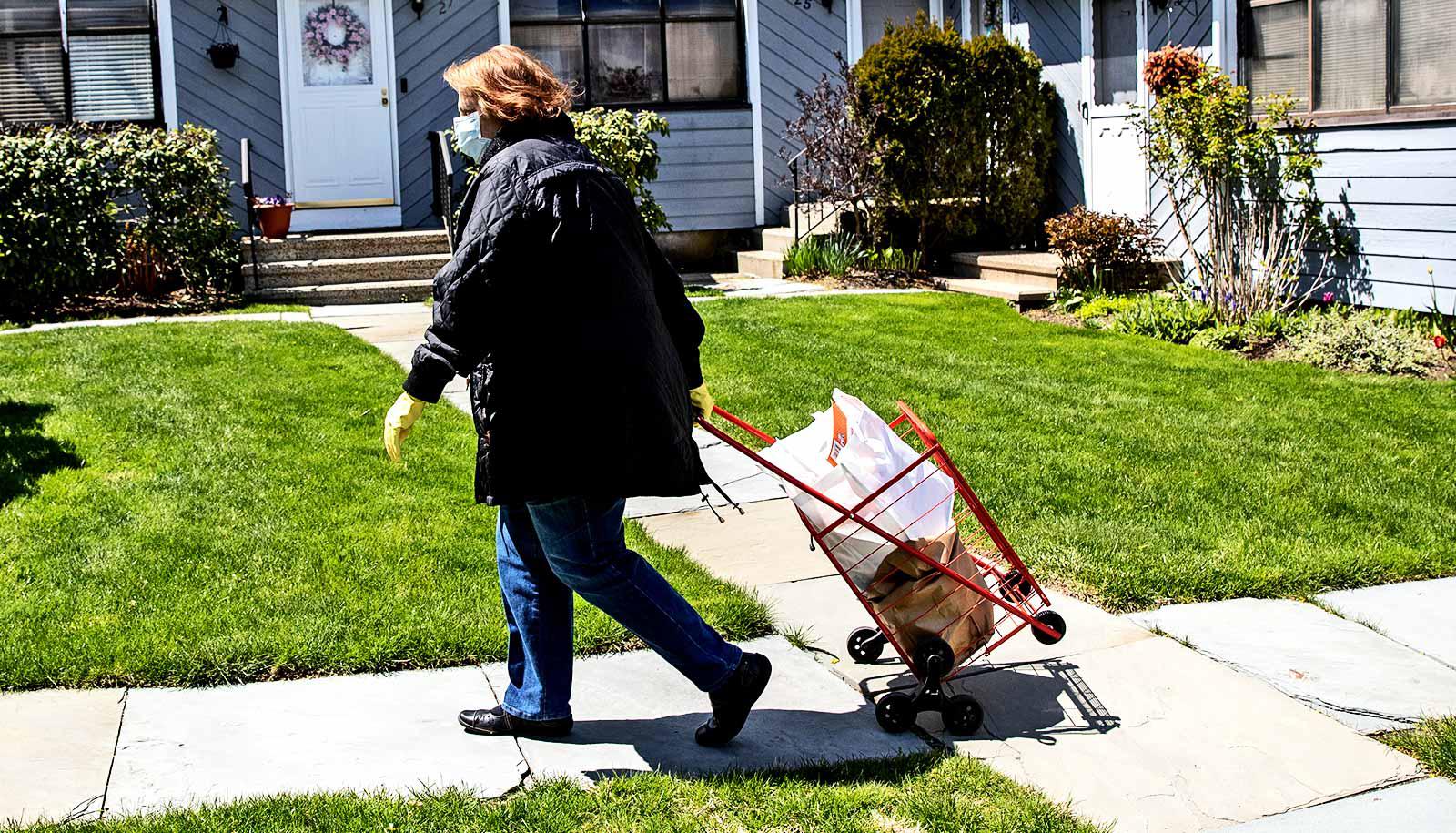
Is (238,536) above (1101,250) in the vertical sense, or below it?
below

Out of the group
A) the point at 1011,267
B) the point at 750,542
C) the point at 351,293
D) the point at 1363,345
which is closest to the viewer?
the point at 750,542

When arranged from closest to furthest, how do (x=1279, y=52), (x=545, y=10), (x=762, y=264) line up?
(x=1279, y=52), (x=762, y=264), (x=545, y=10)

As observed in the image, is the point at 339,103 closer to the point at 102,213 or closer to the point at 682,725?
the point at 102,213

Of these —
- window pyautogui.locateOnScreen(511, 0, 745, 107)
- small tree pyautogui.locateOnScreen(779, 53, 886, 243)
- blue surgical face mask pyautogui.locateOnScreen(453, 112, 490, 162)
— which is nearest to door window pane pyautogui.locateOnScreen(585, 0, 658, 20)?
window pyautogui.locateOnScreen(511, 0, 745, 107)

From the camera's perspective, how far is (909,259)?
40.9ft

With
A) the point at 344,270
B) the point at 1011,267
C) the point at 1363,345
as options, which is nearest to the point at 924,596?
the point at 1363,345

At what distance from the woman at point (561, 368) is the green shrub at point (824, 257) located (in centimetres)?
902

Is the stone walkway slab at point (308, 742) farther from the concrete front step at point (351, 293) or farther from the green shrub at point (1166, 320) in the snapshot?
the concrete front step at point (351, 293)

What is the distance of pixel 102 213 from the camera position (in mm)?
10867

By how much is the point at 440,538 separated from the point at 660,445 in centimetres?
210

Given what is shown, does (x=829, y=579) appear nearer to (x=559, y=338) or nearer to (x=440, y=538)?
(x=440, y=538)

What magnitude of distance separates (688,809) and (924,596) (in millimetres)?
897

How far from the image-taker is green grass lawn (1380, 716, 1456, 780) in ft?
11.2

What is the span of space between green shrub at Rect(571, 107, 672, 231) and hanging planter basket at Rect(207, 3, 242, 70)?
3.27 metres
